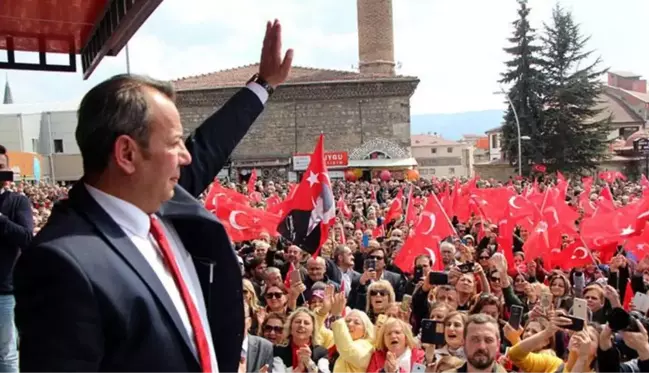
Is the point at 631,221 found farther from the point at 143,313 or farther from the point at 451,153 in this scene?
the point at 451,153

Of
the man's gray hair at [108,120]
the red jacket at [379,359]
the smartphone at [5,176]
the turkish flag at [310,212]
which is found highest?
the man's gray hair at [108,120]

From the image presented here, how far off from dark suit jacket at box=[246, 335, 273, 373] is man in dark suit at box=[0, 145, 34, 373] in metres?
1.52

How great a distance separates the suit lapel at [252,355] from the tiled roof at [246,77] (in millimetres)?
39578

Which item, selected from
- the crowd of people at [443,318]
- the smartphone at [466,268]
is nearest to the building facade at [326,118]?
the crowd of people at [443,318]

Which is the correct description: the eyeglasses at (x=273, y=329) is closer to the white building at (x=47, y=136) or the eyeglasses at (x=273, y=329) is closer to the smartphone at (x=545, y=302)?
the smartphone at (x=545, y=302)

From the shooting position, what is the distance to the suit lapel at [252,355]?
4699 mm

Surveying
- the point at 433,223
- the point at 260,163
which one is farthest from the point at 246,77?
the point at 433,223

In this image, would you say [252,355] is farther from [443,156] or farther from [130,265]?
[443,156]

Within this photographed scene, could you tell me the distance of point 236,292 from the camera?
1.88 meters

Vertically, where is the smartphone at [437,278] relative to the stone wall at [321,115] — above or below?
below

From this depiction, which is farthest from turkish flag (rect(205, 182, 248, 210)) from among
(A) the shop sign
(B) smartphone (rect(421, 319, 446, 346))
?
(A) the shop sign

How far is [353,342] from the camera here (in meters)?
5.59

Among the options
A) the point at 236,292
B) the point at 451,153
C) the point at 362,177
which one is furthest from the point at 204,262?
the point at 451,153

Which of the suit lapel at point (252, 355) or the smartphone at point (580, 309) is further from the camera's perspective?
the suit lapel at point (252, 355)
